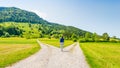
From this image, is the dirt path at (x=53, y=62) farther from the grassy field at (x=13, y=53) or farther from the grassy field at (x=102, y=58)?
the grassy field at (x=13, y=53)

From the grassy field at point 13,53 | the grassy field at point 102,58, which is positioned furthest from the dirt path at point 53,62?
the grassy field at point 13,53

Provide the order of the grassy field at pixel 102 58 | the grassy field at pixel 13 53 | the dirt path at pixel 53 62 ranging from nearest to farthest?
the dirt path at pixel 53 62 < the grassy field at pixel 102 58 < the grassy field at pixel 13 53

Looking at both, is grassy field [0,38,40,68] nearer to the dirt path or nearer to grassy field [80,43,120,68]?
the dirt path

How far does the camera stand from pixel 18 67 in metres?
20.4

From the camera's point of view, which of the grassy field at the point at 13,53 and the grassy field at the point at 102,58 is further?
the grassy field at the point at 13,53

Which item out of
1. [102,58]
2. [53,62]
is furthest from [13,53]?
[53,62]

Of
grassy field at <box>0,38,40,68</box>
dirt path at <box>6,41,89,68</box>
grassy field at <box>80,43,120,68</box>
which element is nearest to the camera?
dirt path at <box>6,41,89,68</box>

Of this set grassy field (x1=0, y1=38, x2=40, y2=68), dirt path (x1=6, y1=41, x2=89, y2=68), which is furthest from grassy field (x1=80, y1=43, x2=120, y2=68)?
grassy field (x1=0, y1=38, x2=40, y2=68)

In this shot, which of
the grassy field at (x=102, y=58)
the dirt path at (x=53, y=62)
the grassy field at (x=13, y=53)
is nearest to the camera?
the dirt path at (x=53, y=62)

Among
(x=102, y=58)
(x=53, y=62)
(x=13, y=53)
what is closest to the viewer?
(x=53, y=62)

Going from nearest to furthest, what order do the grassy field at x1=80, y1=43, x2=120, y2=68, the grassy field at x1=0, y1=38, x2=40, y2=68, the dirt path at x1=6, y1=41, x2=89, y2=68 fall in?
the dirt path at x1=6, y1=41, x2=89, y2=68 → the grassy field at x1=80, y1=43, x2=120, y2=68 → the grassy field at x1=0, y1=38, x2=40, y2=68

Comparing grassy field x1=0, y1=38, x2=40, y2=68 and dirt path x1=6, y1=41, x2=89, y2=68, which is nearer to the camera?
dirt path x1=6, y1=41, x2=89, y2=68

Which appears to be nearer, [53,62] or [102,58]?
[53,62]

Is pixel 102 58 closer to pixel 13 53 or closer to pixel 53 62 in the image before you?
pixel 53 62
